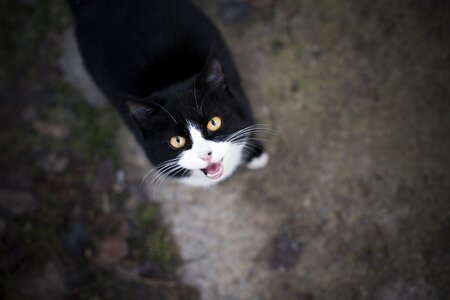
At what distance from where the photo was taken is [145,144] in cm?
150

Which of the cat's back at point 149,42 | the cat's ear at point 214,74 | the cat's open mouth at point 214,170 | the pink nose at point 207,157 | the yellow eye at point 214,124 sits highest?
the cat's back at point 149,42

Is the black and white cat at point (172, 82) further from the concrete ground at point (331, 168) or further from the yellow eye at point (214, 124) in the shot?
the concrete ground at point (331, 168)

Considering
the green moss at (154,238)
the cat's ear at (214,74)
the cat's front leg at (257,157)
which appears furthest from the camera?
the green moss at (154,238)

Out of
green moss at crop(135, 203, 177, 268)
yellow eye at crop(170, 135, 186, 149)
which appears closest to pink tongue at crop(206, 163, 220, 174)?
yellow eye at crop(170, 135, 186, 149)

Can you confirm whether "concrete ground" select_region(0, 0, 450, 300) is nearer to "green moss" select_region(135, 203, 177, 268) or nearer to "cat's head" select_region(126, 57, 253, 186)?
"green moss" select_region(135, 203, 177, 268)

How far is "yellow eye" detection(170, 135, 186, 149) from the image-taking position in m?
1.39

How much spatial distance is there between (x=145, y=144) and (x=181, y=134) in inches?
7.7

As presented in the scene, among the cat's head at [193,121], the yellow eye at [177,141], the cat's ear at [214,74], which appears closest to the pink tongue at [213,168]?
the cat's head at [193,121]

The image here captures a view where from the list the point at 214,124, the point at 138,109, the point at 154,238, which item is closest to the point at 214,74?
the point at 214,124

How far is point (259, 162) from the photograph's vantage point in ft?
6.33

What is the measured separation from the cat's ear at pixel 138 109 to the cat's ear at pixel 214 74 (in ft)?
0.75

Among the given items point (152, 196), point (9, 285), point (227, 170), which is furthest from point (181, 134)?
point (9, 285)

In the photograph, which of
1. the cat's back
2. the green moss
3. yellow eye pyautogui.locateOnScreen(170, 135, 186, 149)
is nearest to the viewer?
yellow eye pyautogui.locateOnScreen(170, 135, 186, 149)

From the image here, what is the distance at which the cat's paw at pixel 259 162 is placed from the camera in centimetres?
189
